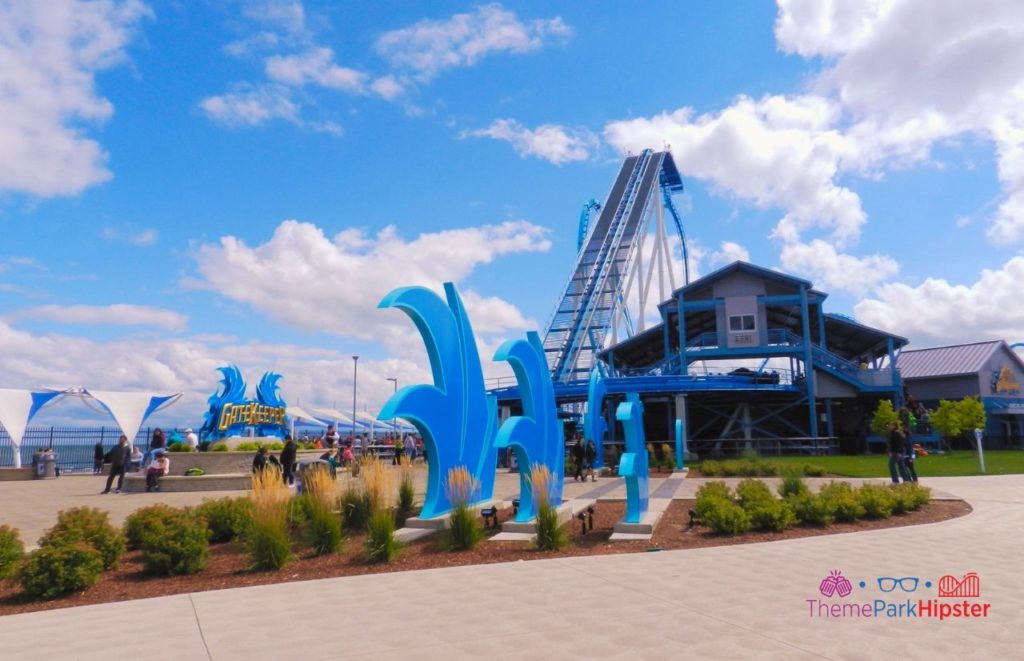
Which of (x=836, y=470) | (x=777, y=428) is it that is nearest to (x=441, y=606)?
(x=836, y=470)

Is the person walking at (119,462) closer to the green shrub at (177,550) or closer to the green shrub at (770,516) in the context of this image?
the green shrub at (177,550)

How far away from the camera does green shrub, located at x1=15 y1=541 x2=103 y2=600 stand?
7.32 meters

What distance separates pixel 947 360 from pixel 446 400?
142 ft

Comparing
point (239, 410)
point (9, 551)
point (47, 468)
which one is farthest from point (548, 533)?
point (47, 468)

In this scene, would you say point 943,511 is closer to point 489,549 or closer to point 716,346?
point 489,549

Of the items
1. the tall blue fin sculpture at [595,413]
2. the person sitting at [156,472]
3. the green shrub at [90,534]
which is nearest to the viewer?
the green shrub at [90,534]

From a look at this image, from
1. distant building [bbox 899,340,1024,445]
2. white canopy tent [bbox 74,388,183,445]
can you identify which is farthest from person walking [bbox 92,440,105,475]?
distant building [bbox 899,340,1024,445]

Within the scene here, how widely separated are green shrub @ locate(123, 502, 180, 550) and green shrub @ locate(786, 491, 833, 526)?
944 cm

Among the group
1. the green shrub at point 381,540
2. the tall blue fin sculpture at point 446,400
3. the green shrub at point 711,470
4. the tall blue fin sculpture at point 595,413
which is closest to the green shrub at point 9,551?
the green shrub at point 381,540

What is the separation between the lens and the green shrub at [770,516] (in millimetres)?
10297

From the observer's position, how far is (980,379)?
1597 inches

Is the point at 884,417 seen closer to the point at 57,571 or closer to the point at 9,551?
the point at 57,571

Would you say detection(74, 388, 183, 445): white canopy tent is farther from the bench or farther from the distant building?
the distant building

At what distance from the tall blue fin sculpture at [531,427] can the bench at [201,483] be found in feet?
37.9
